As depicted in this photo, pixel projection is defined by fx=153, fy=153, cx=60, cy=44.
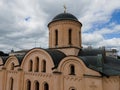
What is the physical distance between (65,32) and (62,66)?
5404 millimetres

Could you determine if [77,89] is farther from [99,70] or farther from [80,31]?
[80,31]

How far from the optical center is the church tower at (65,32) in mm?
19219

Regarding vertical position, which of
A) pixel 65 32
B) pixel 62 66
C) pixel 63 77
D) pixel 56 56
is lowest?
pixel 63 77

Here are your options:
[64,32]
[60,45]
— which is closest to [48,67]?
[60,45]

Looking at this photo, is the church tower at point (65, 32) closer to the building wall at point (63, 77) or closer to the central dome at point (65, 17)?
the central dome at point (65, 17)

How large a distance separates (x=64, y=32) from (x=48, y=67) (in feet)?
16.8

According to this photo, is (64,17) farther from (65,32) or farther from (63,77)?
(63,77)

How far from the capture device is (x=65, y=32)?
19.4m

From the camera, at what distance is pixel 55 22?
19.9 metres

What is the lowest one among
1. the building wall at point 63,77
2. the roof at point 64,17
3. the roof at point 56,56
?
the building wall at point 63,77

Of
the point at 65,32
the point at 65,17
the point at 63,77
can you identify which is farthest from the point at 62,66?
the point at 65,17

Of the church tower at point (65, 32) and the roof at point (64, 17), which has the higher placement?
the roof at point (64, 17)

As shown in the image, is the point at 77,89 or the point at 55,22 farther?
the point at 55,22

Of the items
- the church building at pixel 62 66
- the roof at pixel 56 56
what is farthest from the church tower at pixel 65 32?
the roof at pixel 56 56
